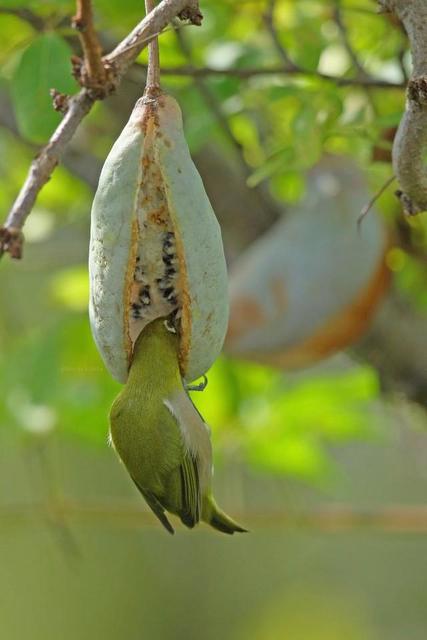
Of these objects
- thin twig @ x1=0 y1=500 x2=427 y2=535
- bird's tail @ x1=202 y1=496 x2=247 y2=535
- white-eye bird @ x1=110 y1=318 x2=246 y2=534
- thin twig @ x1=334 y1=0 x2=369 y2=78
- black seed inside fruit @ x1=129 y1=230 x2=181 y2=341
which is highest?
thin twig @ x1=334 y1=0 x2=369 y2=78

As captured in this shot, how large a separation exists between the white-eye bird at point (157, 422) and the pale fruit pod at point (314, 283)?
583 millimetres

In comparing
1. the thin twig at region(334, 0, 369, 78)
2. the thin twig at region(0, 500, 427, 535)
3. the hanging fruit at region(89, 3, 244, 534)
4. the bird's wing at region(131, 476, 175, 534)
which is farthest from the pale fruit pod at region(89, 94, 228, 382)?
the thin twig at region(0, 500, 427, 535)

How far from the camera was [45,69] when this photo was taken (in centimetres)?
108

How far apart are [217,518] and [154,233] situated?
29 cm

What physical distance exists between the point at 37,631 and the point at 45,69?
13.0 ft

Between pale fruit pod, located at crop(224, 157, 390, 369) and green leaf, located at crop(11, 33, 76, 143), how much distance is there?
0.39 m

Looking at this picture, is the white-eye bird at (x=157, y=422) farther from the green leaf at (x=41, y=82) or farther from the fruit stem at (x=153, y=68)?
the green leaf at (x=41, y=82)

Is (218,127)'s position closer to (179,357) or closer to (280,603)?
(179,357)

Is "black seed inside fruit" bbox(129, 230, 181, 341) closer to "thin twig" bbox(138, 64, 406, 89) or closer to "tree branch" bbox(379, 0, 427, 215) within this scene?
"tree branch" bbox(379, 0, 427, 215)

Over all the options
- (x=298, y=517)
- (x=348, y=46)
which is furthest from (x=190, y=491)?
(x=298, y=517)

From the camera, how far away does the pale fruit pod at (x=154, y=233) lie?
70 cm

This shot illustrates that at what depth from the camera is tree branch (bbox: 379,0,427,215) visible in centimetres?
72

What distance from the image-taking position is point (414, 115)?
0.73m

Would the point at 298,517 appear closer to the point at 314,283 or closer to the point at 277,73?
the point at 314,283
